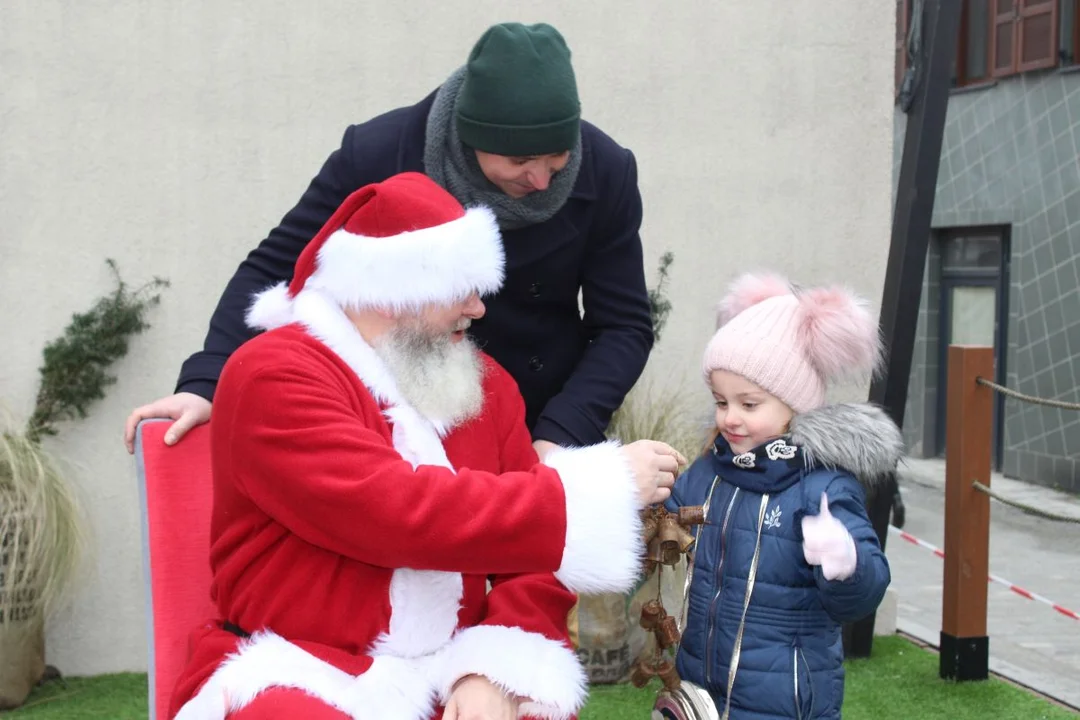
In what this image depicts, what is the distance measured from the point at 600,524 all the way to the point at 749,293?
4.60 ft

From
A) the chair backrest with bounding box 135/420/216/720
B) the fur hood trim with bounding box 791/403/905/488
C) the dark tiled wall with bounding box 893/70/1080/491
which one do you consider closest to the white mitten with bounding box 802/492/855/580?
the fur hood trim with bounding box 791/403/905/488

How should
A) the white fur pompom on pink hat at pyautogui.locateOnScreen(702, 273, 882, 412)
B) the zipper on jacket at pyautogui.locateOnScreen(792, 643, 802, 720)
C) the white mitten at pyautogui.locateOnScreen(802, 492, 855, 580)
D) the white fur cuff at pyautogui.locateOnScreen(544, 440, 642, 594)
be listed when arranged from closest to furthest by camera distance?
the white fur cuff at pyautogui.locateOnScreen(544, 440, 642, 594), the white mitten at pyautogui.locateOnScreen(802, 492, 855, 580), the zipper on jacket at pyautogui.locateOnScreen(792, 643, 802, 720), the white fur pompom on pink hat at pyautogui.locateOnScreen(702, 273, 882, 412)

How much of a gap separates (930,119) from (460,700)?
363 centimetres

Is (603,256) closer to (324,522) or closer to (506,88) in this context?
(506,88)

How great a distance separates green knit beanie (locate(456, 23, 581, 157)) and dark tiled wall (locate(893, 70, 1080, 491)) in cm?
976

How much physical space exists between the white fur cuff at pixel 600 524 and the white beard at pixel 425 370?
241 mm

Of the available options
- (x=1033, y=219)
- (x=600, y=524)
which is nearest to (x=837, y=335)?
(x=600, y=524)

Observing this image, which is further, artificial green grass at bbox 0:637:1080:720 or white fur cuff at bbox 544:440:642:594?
artificial green grass at bbox 0:637:1080:720

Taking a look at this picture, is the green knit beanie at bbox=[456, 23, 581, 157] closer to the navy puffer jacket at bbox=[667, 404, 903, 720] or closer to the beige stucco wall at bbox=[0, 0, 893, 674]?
the navy puffer jacket at bbox=[667, 404, 903, 720]

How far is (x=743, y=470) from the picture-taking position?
3.34 metres

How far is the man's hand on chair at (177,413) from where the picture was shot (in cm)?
261

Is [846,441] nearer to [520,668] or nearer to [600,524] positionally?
[600,524]

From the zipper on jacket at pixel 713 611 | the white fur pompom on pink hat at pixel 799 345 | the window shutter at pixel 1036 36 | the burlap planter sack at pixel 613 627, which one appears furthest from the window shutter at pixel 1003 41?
the zipper on jacket at pixel 713 611

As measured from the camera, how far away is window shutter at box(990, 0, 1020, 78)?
40.4 ft
